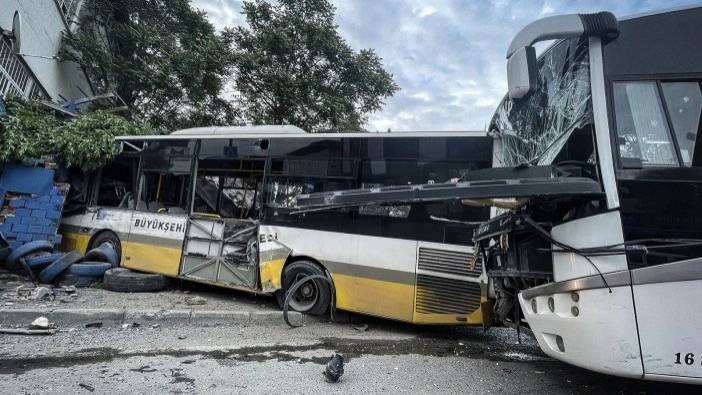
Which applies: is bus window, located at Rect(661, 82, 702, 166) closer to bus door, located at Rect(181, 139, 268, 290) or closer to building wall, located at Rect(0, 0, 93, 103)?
bus door, located at Rect(181, 139, 268, 290)

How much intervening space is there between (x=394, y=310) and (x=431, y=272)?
687 millimetres

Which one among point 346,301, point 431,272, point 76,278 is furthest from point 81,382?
point 76,278

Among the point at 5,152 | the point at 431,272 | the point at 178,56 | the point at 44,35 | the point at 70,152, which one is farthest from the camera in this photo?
the point at 178,56

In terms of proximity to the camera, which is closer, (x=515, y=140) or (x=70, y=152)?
(x=515, y=140)

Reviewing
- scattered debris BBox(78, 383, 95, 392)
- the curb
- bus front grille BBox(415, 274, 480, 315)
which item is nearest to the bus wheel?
the curb

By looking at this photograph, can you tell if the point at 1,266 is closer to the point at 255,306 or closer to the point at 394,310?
the point at 255,306

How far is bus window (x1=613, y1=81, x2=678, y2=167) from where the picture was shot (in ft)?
8.52

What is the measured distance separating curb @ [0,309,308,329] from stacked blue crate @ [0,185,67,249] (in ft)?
9.29

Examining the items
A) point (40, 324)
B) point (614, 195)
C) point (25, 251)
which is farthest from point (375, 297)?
point (25, 251)

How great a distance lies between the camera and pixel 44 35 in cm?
1121

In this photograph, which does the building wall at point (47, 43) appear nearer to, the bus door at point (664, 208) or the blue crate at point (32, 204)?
the blue crate at point (32, 204)

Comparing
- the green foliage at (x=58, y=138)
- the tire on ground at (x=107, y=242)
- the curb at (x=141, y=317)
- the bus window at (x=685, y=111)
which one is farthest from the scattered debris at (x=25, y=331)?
the bus window at (x=685, y=111)

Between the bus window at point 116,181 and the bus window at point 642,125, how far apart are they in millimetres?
7843

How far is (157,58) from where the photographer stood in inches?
527
